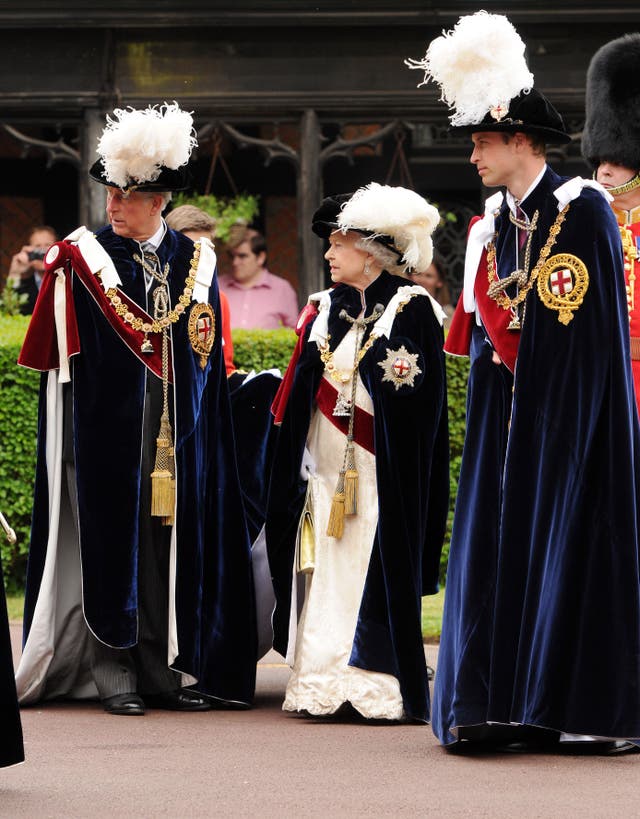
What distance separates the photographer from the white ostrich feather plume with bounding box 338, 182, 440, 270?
8.07 metres

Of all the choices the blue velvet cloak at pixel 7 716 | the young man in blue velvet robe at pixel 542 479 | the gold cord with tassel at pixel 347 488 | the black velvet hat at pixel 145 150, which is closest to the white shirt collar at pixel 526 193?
the young man in blue velvet robe at pixel 542 479

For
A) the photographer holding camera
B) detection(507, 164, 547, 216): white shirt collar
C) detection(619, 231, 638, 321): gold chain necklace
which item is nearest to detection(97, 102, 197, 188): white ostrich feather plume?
detection(507, 164, 547, 216): white shirt collar

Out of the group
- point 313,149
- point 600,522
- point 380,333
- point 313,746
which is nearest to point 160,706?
point 313,746

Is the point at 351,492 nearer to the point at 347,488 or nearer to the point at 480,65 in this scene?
the point at 347,488

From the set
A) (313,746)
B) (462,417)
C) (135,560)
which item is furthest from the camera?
(462,417)

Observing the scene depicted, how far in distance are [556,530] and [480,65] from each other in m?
1.66

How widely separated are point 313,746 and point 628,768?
1286mm

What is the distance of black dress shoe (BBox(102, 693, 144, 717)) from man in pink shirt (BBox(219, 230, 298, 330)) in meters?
6.66

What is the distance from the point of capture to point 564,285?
671 centimetres

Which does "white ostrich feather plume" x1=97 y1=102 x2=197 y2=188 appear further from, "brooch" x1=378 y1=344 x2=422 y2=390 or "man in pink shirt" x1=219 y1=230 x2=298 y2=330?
"man in pink shirt" x1=219 y1=230 x2=298 y2=330

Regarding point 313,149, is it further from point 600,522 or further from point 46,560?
point 600,522

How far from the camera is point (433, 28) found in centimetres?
1457

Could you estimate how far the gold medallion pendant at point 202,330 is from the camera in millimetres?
8273

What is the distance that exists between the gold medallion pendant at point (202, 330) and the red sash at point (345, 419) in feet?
1.73
